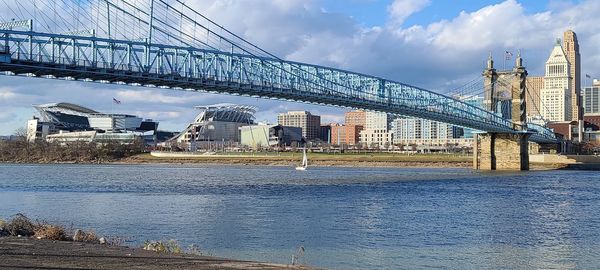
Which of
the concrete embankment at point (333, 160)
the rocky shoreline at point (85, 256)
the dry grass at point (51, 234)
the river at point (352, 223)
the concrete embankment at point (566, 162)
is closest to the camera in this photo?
the rocky shoreline at point (85, 256)

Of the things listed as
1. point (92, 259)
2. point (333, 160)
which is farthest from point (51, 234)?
point (333, 160)

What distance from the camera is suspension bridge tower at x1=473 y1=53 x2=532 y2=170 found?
114 metres

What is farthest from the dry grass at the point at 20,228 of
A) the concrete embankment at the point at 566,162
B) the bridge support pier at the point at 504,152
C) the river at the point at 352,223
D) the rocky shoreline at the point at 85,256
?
the concrete embankment at the point at 566,162

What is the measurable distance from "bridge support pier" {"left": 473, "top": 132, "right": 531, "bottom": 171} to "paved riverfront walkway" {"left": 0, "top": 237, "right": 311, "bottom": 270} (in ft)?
335

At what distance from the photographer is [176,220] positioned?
33.1 m

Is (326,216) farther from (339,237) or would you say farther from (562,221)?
(562,221)

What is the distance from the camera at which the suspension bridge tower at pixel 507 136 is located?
114438 millimetres

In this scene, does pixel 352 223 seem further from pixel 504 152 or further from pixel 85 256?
pixel 504 152

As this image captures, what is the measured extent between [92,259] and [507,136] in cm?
10761

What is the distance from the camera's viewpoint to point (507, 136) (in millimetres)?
116438

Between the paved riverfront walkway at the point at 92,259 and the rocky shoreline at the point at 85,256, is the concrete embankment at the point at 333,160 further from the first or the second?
the paved riverfront walkway at the point at 92,259

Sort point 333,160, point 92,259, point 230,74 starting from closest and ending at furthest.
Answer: point 92,259 → point 230,74 → point 333,160

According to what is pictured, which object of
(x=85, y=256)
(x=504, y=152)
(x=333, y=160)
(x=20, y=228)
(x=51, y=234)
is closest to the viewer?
(x=85, y=256)

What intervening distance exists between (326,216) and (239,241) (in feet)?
35.1
